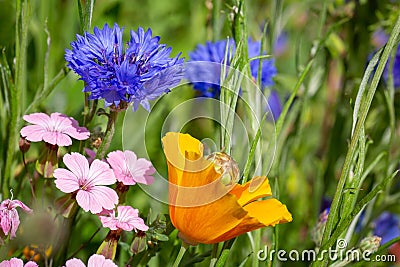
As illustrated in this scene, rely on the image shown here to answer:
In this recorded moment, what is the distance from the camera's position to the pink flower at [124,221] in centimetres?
56

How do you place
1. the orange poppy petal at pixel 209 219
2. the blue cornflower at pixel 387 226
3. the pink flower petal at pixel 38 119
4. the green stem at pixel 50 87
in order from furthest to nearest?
the blue cornflower at pixel 387 226
the green stem at pixel 50 87
the pink flower petal at pixel 38 119
the orange poppy petal at pixel 209 219

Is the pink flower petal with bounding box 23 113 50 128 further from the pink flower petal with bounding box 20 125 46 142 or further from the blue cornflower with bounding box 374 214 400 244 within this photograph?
the blue cornflower with bounding box 374 214 400 244

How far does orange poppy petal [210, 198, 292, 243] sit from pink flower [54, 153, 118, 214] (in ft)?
0.34

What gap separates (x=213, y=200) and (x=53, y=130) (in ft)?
0.62

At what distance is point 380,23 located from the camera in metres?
0.97

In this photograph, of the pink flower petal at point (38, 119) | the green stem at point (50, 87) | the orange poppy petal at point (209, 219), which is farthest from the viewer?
the green stem at point (50, 87)

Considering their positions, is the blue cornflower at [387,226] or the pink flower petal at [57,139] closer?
the pink flower petal at [57,139]

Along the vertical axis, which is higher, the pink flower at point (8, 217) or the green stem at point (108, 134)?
the green stem at point (108, 134)

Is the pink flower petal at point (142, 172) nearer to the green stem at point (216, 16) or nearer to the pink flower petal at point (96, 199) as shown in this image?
the pink flower petal at point (96, 199)

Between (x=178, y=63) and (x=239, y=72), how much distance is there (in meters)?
0.08

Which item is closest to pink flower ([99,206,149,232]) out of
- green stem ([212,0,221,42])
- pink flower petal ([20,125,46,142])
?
pink flower petal ([20,125,46,142])

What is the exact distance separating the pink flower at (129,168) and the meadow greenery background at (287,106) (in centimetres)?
4

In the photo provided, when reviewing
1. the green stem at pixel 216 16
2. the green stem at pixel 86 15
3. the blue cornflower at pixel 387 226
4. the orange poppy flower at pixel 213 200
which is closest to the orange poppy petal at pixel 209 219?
the orange poppy flower at pixel 213 200

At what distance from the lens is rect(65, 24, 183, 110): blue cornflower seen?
565 mm
